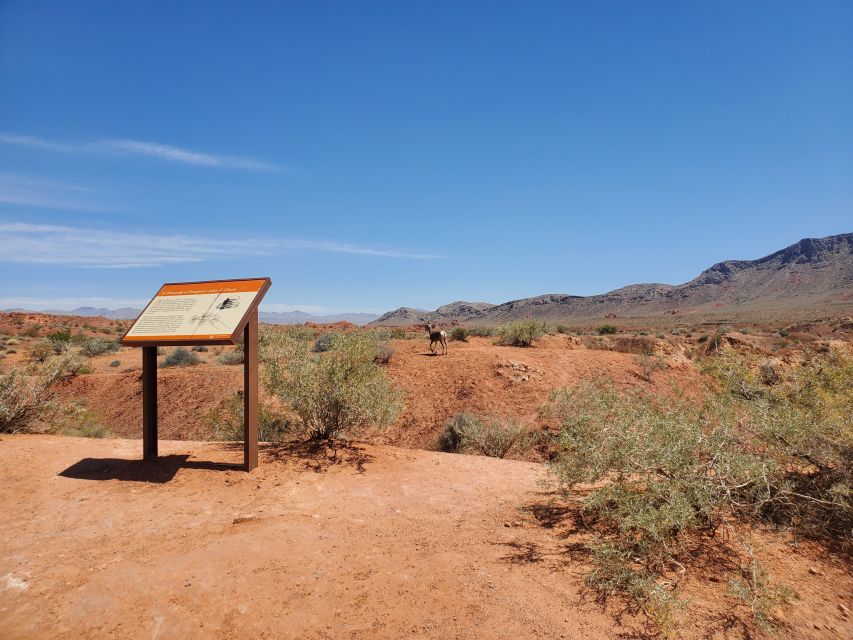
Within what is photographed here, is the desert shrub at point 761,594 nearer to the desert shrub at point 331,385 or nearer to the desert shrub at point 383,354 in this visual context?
the desert shrub at point 331,385

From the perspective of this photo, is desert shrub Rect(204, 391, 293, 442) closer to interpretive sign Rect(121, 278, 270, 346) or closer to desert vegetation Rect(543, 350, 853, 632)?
interpretive sign Rect(121, 278, 270, 346)

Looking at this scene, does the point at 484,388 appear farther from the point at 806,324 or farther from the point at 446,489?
the point at 806,324

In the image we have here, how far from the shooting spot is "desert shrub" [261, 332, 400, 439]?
8094 millimetres

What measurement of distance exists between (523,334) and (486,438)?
41.1 ft

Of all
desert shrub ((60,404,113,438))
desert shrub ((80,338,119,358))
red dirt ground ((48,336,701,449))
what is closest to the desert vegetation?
red dirt ground ((48,336,701,449))

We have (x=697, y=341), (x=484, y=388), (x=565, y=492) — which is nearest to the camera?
(x=565, y=492)

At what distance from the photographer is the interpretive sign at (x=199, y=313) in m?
6.75

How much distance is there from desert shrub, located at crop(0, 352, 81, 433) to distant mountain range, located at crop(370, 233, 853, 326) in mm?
74866

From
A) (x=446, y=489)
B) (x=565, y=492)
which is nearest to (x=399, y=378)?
(x=446, y=489)

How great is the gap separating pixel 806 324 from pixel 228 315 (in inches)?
1733

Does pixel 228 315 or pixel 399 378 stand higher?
pixel 228 315

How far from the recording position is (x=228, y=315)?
693 cm

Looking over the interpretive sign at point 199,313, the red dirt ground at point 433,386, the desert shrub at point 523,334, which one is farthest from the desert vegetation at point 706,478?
the desert shrub at point 523,334

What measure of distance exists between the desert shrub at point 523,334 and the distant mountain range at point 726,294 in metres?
59.3
